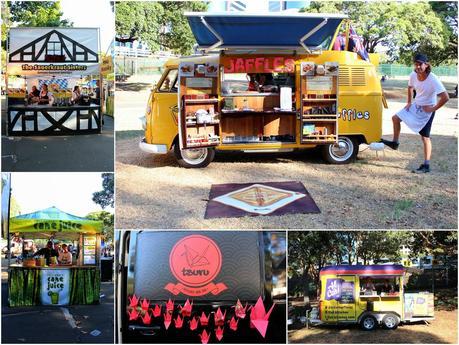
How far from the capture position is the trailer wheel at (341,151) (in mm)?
6527

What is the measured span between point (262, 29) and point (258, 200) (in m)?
1.74

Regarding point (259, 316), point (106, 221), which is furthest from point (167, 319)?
point (106, 221)

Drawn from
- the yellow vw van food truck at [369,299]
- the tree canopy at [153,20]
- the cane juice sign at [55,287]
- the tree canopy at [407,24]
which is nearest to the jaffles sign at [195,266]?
the yellow vw van food truck at [369,299]

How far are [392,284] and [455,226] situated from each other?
905 mm

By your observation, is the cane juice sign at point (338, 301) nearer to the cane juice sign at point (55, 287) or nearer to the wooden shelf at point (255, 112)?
the wooden shelf at point (255, 112)

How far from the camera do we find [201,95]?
20.2ft

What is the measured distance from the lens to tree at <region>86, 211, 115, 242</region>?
569cm

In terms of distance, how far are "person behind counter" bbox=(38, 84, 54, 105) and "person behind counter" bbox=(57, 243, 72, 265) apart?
5.48ft

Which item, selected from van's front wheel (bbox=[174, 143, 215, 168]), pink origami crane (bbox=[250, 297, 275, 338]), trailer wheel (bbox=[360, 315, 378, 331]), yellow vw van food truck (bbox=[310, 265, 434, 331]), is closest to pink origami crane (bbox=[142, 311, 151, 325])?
pink origami crane (bbox=[250, 297, 275, 338])

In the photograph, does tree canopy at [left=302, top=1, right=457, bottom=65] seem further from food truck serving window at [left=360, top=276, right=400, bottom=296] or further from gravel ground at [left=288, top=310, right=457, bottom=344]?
gravel ground at [left=288, top=310, right=457, bottom=344]

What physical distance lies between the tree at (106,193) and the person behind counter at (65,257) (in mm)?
1082

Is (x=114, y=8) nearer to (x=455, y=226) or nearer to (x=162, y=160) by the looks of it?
(x=162, y=160)

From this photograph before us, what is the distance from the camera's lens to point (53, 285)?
6230 mm

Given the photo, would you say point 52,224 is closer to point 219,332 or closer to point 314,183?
point 219,332
